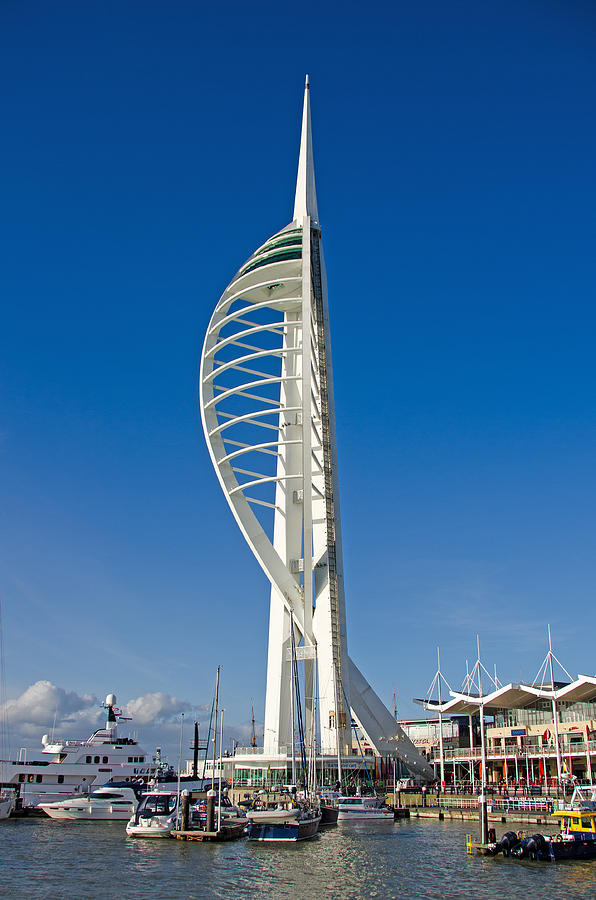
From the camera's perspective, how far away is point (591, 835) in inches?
1065

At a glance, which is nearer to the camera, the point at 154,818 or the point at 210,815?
the point at 210,815

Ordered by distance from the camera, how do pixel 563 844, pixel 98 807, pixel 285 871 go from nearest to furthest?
pixel 285 871 → pixel 563 844 → pixel 98 807

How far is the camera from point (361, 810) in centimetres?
3866

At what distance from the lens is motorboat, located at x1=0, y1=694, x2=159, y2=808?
173 feet

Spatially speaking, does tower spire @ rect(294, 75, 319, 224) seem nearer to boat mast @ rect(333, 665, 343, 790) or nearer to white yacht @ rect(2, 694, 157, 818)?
boat mast @ rect(333, 665, 343, 790)

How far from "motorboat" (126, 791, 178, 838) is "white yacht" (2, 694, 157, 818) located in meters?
17.4

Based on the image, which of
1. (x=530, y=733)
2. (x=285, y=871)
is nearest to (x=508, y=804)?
(x=285, y=871)

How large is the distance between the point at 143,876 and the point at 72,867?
3445mm

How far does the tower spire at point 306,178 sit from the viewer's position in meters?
61.8

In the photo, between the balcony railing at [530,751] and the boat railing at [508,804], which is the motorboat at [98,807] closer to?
the boat railing at [508,804]

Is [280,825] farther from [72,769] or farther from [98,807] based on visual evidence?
[72,769]

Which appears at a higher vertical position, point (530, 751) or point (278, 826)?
point (530, 751)

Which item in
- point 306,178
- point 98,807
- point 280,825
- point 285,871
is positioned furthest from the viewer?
point 306,178

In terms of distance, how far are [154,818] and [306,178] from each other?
4721cm
